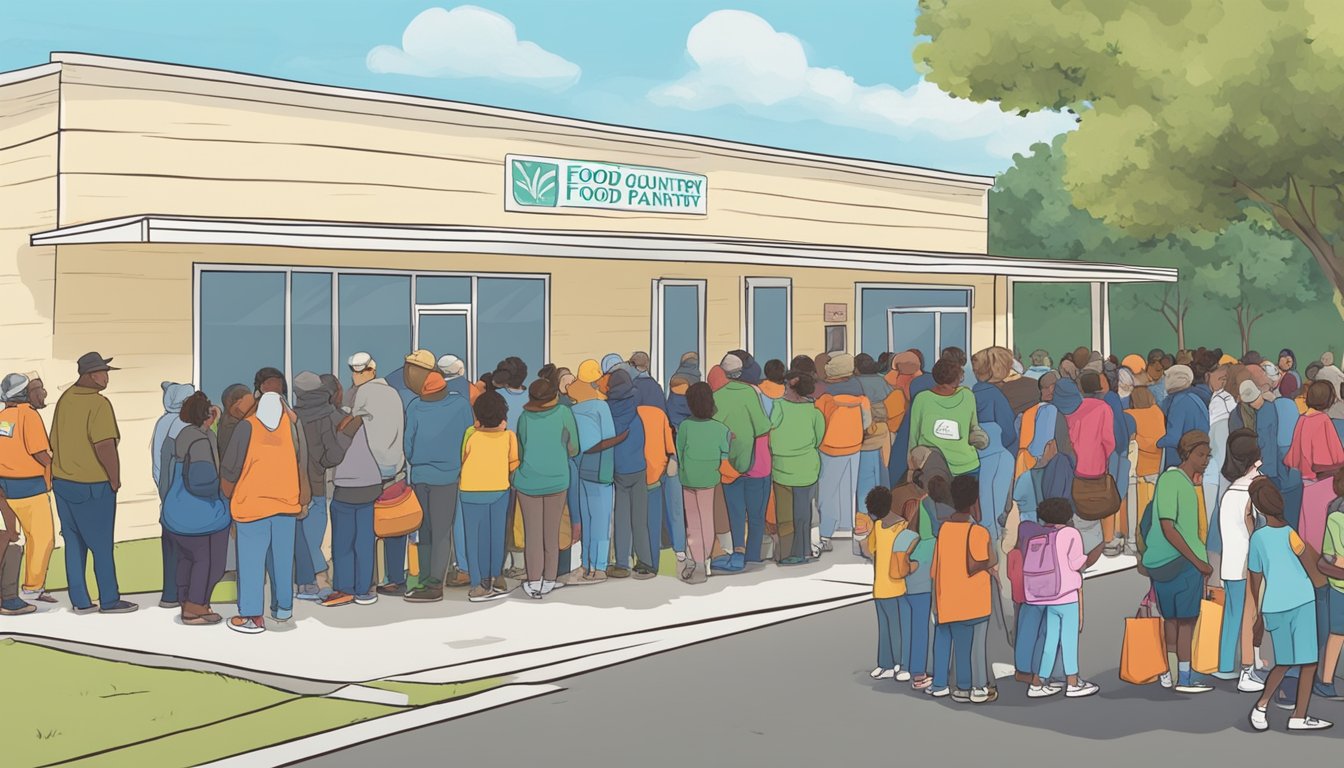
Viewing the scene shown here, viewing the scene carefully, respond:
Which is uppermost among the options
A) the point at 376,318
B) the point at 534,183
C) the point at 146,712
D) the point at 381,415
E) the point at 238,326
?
the point at 534,183

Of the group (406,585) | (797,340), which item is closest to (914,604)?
(406,585)

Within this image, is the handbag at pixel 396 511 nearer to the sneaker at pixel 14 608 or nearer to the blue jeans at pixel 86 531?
the blue jeans at pixel 86 531

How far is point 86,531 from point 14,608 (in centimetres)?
92

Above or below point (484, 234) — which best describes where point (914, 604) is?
below

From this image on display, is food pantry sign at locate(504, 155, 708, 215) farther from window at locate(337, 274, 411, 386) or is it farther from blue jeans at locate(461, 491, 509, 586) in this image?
blue jeans at locate(461, 491, 509, 586)

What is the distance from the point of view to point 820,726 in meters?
8.58

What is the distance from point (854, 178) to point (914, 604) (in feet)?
58.8

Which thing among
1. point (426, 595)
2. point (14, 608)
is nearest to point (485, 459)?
point (426, 595)

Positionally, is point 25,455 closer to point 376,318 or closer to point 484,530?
point 484,530

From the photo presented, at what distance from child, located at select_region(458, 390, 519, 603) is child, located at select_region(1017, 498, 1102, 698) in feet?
15.1

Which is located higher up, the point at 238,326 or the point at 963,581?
the point at 238,326

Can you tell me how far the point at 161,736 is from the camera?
862 cm

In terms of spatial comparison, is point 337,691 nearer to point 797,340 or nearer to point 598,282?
point 598,282

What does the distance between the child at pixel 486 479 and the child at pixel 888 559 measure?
373 cm
